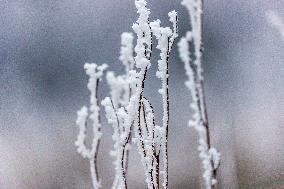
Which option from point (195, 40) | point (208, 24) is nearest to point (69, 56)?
point (208, 24)

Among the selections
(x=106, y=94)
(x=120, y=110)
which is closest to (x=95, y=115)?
(x=120, y=110)

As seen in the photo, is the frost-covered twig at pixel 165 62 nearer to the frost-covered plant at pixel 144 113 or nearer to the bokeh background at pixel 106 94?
the frost-covered plant at pixel 144 113

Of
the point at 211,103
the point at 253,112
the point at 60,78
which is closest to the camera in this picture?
the point at 253,112

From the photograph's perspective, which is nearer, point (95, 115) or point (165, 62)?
point (165, 62)

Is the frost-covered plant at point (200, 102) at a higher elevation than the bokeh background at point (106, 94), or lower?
lower

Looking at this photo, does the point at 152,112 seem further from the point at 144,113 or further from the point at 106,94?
the point at 106,94

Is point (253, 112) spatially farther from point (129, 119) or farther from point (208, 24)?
point (129, 119)

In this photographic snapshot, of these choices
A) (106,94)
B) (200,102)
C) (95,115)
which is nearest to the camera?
(200,102)

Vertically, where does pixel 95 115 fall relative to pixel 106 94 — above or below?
below

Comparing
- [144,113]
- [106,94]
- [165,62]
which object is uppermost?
[106,94]

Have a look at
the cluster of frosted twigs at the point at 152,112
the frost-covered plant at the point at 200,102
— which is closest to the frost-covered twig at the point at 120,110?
the cluster of frosted twigs at the point at 152,112

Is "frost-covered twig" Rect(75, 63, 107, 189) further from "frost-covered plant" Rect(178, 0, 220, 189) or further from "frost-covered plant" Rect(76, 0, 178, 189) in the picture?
"frost-covered plant" Rect(178, 0, 220, 189)
